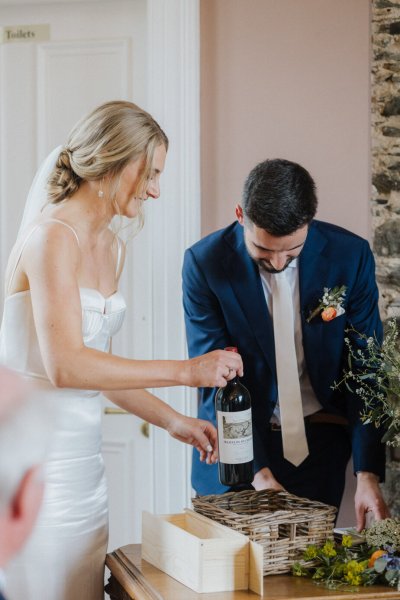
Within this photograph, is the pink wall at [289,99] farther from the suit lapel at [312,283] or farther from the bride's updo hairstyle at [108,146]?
the bride's updo hairstyle at [108,146]

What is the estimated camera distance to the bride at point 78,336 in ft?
6.12

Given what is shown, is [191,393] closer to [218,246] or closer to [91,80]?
[218,246]

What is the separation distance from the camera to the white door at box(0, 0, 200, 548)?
283cm

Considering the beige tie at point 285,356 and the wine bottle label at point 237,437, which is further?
the beige tie at point 285,356

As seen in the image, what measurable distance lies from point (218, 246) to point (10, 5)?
1329 mm

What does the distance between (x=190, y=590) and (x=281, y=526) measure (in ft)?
0.85

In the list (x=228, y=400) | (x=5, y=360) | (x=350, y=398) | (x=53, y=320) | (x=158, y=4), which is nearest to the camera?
(x=53, y=320)

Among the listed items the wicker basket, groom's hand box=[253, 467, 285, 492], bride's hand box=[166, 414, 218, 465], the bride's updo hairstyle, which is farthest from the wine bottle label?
the bride's updo hairstyle

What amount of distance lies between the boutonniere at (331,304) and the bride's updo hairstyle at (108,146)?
65cm

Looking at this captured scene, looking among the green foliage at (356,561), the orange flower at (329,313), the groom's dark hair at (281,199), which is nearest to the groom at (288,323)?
the orange flower at (329,313)

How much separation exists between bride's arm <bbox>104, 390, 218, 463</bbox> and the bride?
129 millimetres

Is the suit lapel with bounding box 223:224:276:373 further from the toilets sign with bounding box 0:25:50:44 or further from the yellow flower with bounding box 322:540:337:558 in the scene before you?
the toilets sign with bounding box 0:25:50:44

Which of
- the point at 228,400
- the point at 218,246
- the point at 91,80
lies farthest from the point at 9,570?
the point at 91,80

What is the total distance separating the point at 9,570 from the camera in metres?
1.92
